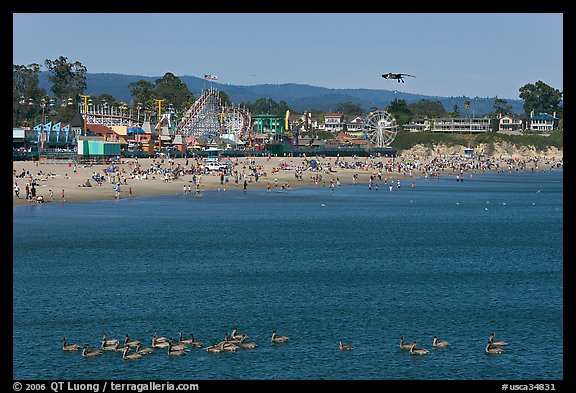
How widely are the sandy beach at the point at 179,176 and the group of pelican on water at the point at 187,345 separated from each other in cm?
3834

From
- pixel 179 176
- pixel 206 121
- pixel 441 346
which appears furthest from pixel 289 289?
pixel 206 121

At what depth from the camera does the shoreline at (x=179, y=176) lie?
8550 centimetres

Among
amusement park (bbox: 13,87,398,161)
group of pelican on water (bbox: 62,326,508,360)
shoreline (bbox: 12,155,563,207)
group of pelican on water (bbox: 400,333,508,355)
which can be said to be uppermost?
amusement park (bbox: 13,87,398,161)

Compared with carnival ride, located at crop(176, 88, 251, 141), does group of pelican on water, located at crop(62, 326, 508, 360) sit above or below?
below

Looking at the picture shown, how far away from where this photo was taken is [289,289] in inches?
1618

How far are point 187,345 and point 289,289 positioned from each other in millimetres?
11881

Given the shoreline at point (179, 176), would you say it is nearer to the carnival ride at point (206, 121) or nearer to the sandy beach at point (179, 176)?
the sandy beach at point (179, 176)

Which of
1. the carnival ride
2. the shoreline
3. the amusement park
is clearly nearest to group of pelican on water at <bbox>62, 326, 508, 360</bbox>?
the shoreline

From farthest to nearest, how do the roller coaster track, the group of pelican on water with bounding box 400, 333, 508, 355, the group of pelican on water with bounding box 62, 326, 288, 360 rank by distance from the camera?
the roller coaster track
the group of pelican on water with bounding box 400, 333, 508, 355
the group of pelican on water with bounding box 62, 326, 288, 360

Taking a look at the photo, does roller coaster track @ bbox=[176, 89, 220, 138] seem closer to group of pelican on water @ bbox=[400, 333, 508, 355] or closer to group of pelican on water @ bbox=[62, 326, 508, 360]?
group of pelican on water @ bbox=[62, 326, 508, 360]

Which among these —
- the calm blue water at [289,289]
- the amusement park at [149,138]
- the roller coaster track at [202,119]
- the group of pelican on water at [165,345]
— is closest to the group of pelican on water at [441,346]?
the calm blue water at [289,289]

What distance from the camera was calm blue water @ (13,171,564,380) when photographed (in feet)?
93.1
